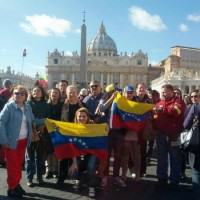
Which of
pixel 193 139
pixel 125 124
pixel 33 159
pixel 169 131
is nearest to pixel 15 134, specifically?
pixel 33 159

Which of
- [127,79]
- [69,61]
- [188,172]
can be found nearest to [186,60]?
[127,79]

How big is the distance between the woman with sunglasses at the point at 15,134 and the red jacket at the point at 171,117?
2.18 meters

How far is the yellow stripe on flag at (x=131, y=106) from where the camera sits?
24.6 feet

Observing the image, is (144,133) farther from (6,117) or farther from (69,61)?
(69,61)

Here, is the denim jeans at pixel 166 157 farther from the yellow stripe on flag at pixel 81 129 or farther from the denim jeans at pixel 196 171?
the denim jeans at pixel 196 171

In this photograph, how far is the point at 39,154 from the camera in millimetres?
7328

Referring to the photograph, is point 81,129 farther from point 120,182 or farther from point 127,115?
point 120,182

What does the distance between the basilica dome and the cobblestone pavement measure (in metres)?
114

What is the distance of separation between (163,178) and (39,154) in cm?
208

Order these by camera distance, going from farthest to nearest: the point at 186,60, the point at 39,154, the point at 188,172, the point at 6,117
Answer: the point at 186,60 < the point at 188,172 < the point at 39,154 < the point at 6,117

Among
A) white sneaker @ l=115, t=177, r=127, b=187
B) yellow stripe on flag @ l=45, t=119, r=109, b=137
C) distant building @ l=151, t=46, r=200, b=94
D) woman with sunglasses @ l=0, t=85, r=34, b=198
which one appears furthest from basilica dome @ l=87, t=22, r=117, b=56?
woman with sunglasses @ l=0, t=85, r=34, b=198

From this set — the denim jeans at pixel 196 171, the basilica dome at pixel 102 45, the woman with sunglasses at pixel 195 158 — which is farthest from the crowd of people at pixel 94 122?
the basilica dome at pixel 102 45

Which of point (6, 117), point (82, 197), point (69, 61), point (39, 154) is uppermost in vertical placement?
A: point (69, 61)

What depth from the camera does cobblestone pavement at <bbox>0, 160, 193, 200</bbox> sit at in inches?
256
